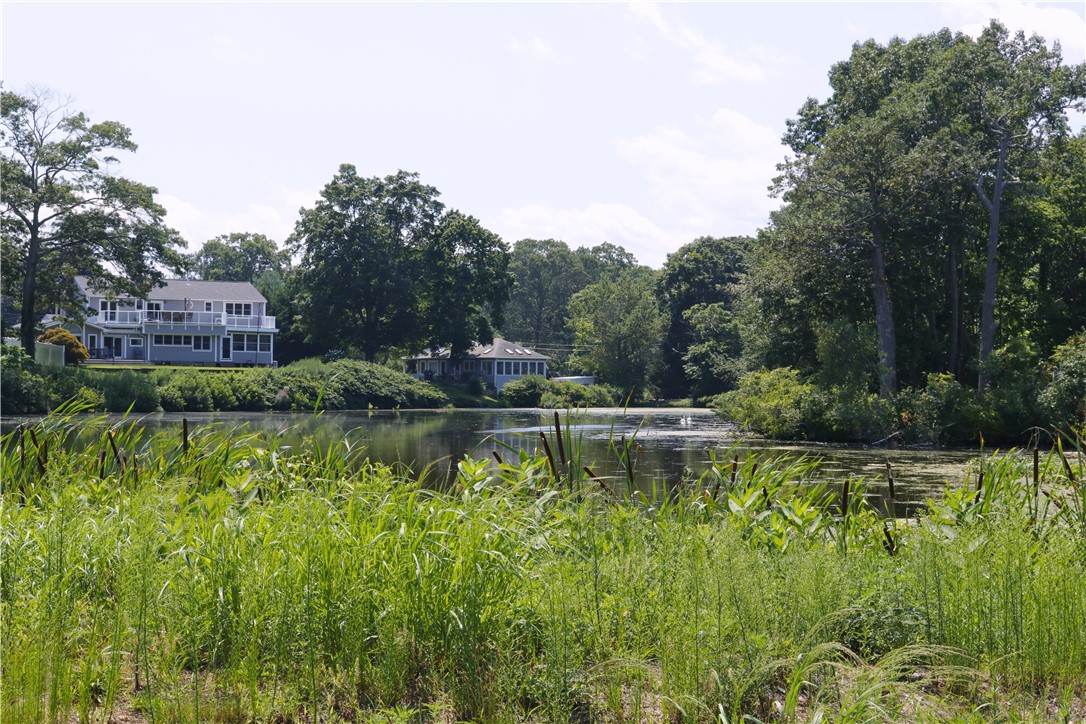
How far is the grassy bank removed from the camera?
3.25 metres

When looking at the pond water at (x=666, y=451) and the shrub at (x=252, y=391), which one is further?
the shrub at (x=252, y=391)

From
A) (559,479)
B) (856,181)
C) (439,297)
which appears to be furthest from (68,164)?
(559,479)

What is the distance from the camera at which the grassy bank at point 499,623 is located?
3.25m

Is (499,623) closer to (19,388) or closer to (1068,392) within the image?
(1068,392)

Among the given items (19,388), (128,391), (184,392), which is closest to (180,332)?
(184,392)

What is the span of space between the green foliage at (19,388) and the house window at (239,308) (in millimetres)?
32194

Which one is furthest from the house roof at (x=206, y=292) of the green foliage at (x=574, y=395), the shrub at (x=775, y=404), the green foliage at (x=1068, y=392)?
the green foliage at (x=1068, y=392)

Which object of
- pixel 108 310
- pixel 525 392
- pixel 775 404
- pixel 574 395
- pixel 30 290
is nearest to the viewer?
pixel 775 404

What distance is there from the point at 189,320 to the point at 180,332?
98 cm

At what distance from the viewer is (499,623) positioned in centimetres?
363

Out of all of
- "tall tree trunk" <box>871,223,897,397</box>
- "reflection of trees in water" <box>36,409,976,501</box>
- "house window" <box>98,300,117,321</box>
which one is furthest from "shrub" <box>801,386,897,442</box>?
"house window" <box>98,300,117,321</box>

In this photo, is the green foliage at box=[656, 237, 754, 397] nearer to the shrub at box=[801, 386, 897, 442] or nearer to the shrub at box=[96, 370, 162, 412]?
the shrub at box=[801, 386, 897, 442]

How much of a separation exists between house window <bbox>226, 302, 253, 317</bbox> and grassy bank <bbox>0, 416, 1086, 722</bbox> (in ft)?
210

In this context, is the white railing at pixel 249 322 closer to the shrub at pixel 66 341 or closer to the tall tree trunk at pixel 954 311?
the shrub at pixel 66 341
